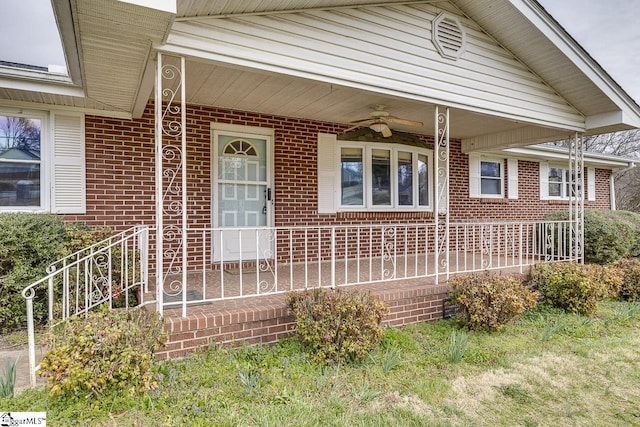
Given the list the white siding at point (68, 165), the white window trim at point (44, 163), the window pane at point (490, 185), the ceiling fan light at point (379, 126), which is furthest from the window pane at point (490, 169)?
the white window trim at point (44, 163)

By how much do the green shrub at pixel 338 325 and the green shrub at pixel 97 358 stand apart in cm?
137

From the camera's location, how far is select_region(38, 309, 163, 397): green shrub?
2.57 meters

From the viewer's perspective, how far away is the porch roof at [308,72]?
3.16 m

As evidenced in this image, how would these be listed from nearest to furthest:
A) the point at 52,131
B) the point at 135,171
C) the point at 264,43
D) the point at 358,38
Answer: the point at 264,43
the point at 358,38
the point at 52,131
the point at 135,171

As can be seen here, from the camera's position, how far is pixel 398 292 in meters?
4.61

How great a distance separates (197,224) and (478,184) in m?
6.79

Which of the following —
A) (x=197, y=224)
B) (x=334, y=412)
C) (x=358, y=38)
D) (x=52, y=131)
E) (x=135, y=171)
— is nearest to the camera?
(x=334, y=412)

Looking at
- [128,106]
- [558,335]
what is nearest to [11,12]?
Answer: [128,106]

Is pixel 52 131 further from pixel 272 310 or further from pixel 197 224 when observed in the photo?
pixel 272 310

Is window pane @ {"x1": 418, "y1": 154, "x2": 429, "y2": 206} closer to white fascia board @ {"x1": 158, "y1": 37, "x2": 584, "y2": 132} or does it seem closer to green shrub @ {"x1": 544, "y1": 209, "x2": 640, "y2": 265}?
white fascia board @ {"x1": 158, "y1": 37, "x2": 584, "y2": 132}

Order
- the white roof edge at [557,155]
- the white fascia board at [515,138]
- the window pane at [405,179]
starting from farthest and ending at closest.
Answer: the white roof edge at [557,155]
the window pane at [405,179]
the white fascia board at [515,138]

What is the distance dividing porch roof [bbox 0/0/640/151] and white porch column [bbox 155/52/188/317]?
217mm

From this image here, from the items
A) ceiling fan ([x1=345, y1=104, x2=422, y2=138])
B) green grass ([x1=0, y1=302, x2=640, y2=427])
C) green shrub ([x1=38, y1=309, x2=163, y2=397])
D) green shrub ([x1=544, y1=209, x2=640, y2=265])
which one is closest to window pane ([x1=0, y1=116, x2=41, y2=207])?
green shrub ([x1=38, y1=309, x2=163, y2=397])

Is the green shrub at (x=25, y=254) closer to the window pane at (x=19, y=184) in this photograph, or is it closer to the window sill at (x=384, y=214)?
the window pane at (x=19, y=184)
